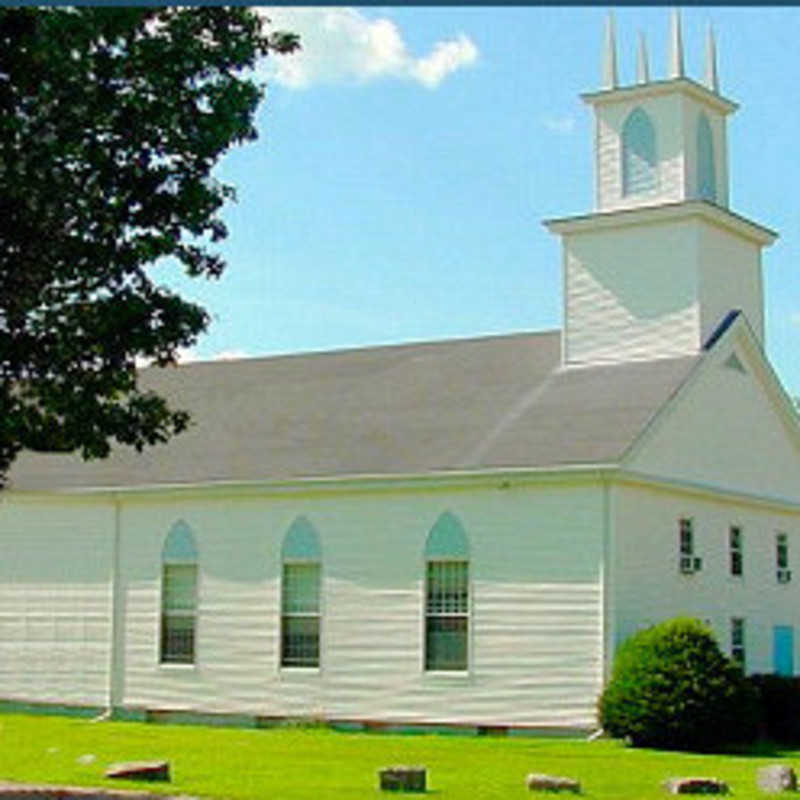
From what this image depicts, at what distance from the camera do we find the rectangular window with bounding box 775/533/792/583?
3681cm

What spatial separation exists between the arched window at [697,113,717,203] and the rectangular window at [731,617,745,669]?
9.04m

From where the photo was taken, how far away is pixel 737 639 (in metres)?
34.6

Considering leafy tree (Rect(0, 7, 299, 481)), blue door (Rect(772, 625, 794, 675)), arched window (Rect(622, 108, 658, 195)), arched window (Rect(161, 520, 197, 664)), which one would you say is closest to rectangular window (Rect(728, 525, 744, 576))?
blue door (Rect(772, 625, 794, 675))

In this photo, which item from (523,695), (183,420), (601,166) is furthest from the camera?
(601,166)

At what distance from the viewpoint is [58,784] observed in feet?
66.9

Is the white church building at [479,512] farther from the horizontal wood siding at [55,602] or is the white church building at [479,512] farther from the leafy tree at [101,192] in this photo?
the leafy tree at [101,192]

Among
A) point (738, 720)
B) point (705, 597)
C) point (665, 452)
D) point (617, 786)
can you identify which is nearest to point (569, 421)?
point (665, 452)

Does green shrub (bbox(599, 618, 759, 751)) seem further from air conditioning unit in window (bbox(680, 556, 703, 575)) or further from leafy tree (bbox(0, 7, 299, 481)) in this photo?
leafy tree (bbox(0, 7, 299, 481))

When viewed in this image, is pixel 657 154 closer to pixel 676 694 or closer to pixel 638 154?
pixel 638 154

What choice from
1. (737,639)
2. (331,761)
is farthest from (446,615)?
(331,761)

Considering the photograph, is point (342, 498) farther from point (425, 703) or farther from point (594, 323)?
point (594, 323)

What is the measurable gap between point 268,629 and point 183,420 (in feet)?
49.4

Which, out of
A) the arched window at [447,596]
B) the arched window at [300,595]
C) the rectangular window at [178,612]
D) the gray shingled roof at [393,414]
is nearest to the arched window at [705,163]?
the gray shingled roof at [393,414]

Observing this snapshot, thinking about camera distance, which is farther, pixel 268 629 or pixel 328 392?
pixel 328 392
